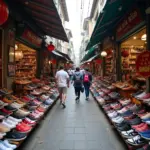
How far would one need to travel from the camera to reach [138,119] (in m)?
5.56

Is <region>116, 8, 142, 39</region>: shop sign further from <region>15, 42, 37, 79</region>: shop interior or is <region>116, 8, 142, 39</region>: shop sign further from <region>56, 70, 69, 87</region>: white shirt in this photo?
<region>15, 42, 37, 79</region>: shop interior

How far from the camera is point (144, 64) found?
5.32 m

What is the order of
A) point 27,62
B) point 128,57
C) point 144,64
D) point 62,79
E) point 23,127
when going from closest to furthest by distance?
point 144,64 → point 23,127 → point 62,79 → point 128,57 → point 27,62

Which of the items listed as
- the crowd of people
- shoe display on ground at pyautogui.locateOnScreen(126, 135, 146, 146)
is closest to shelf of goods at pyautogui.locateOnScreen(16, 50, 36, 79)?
the crowd of people

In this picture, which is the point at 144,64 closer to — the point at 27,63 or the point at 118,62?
the point at 118,62

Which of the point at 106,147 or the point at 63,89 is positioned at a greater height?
the point at 63,89

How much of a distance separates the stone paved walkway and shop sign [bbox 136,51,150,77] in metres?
1.83

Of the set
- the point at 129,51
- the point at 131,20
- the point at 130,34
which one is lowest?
the point at 129,51

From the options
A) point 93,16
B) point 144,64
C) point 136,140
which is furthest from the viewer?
point 93,16

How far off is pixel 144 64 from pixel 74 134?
279 cm

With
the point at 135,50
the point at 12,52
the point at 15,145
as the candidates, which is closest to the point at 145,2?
the point at 12,52

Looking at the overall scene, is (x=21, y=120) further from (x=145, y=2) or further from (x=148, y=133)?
(x=145, y=2)

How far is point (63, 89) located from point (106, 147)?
587 centimetres

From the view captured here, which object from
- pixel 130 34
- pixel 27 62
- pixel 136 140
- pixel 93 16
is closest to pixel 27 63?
pixel 27 62
